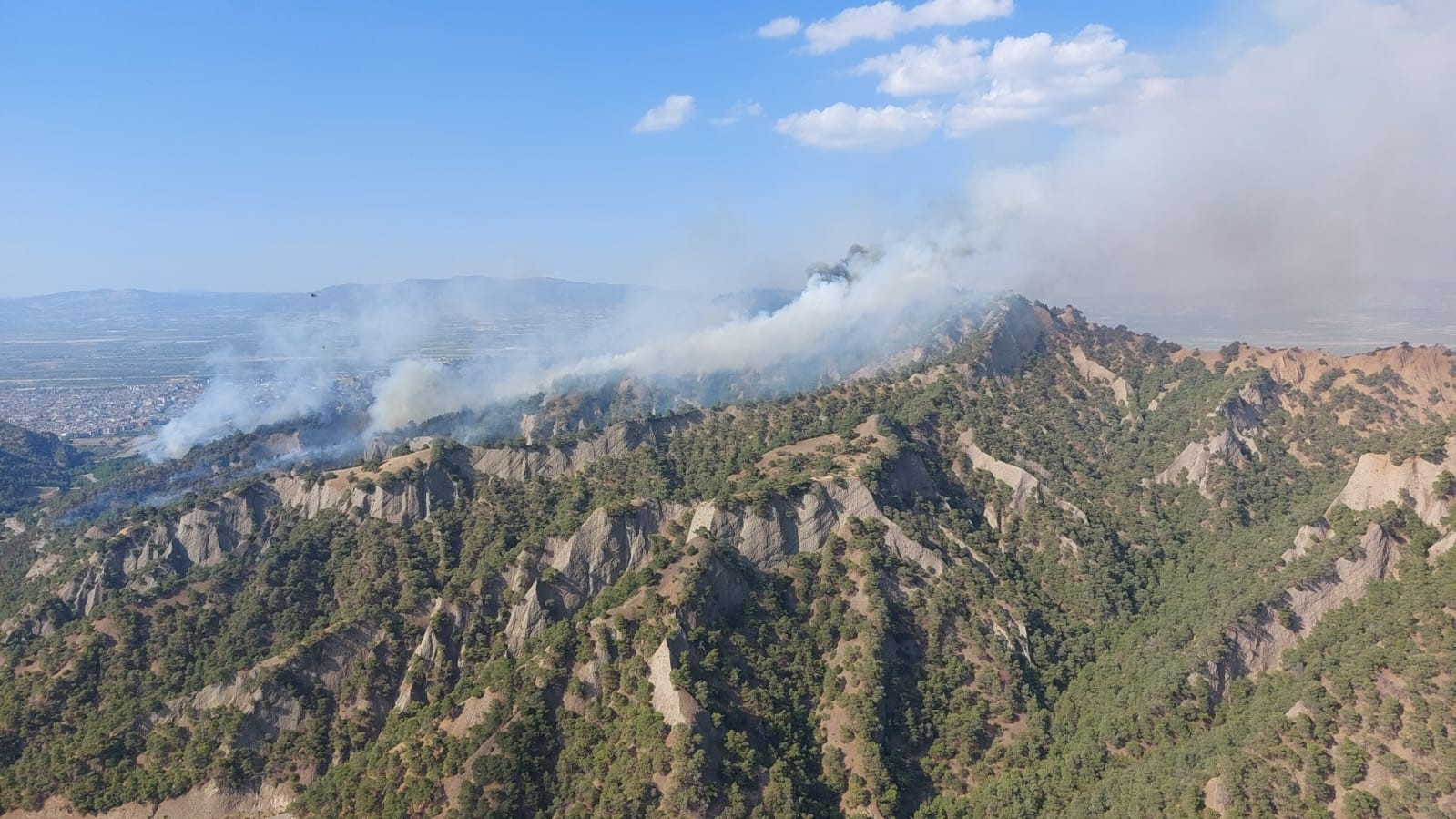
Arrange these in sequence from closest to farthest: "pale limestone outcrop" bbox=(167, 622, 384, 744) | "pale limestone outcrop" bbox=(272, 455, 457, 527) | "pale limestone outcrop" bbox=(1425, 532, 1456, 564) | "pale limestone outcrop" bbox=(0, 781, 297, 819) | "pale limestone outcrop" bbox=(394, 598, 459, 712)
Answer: "pale limestone outcrop" bbox=(1425, 532, 1456, 564) < "pale limestone outcrop" bbox=(0, 781, 297, 819) < "pale limestone outcrop" bbox=(167, 622, 384, 744) < "pale limestone outcrop" bbox=(394, 598, 459, 712) < "pale limestone outcrop" bbox=(272, 455, 457, 527)

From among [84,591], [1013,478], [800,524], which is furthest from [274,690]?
[1013,478]

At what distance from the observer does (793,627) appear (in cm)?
6669

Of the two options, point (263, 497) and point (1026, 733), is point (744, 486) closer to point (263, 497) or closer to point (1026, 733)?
point (1026, 733)

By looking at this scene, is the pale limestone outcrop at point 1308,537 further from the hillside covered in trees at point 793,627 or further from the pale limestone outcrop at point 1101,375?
the pale limestone outcrop at point 1101,375

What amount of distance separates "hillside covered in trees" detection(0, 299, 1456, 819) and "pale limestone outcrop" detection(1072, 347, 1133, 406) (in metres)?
11.4

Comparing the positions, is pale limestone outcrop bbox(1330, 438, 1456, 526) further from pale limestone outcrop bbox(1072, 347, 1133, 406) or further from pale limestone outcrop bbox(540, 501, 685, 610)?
pale limestone outcrop bbox(540, 501, 685, 610)

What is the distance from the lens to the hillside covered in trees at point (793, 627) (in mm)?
53250

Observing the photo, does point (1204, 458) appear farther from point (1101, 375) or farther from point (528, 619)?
point (528, 619)

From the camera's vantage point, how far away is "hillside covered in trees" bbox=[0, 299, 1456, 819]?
175ft

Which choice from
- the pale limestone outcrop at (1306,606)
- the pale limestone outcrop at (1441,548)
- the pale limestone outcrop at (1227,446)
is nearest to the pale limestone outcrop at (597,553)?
the pale limestone outcrop at (1306,606)

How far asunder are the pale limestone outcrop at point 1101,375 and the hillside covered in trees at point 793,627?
11.4 meters

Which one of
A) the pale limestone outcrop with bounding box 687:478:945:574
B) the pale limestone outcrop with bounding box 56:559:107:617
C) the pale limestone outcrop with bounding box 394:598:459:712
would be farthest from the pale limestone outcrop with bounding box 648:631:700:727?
the pale limestone outcrop with bounding box 56:559:107:617

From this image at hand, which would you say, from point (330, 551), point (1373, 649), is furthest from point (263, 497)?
point (1373, 649)

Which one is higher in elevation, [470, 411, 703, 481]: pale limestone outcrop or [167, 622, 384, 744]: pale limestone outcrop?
[470, 411, 703, 481]: pale limestone outcrop
